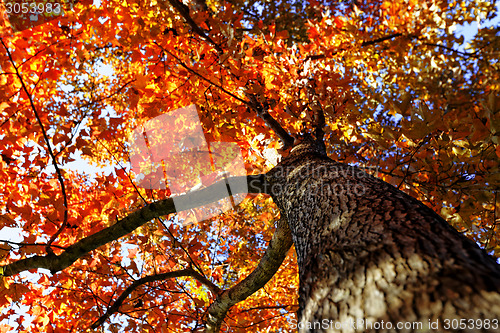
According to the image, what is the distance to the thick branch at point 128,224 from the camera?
6.86ft

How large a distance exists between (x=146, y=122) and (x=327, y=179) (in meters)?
3.75

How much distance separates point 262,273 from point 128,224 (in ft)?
3.88

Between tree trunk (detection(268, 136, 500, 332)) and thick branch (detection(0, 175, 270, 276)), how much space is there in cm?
97

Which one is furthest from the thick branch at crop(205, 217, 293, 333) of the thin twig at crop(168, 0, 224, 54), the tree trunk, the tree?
the thin twig at crop(168, 0, 224, 54)

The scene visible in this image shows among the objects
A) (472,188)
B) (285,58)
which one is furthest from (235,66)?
(472,188)

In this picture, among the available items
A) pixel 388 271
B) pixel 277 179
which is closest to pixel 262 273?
pixel 277 179

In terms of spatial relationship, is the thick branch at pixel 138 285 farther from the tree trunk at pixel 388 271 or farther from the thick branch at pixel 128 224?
the tree trunk at pixel 388 271

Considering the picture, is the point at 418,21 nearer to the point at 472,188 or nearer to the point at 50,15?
the point at 472,188

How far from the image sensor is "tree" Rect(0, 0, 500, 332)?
858 mm

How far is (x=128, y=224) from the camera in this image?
2.17 meters

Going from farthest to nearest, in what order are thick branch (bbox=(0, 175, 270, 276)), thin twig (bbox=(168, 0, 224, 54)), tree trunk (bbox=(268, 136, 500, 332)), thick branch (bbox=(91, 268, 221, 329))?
thin twig (bbox=(168, 0, 224, 54)) → thick branch (bbox=(91, 268, 221, 329)) → thick branch (bbox=(0, 175, 270, 276)) → tree trunk (bbox=(268, 136, 500, 332))

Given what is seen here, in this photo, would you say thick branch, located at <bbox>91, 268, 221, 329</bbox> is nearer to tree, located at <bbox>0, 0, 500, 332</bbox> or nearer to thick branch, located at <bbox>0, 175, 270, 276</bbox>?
tree, located at <bbox>0, 0, 500, 332</bbox>

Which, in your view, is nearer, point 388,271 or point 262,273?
point 388,271

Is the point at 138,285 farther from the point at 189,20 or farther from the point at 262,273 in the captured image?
the point at 189,20
